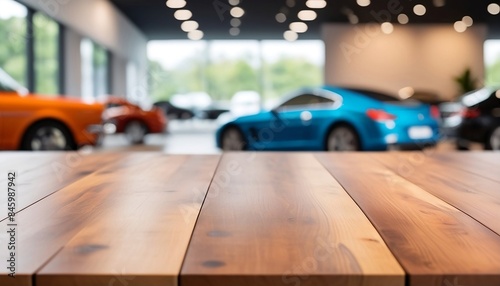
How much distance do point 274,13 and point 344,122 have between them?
969cm

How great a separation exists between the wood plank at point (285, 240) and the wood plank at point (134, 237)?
3 centimetres

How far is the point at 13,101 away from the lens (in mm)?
6789

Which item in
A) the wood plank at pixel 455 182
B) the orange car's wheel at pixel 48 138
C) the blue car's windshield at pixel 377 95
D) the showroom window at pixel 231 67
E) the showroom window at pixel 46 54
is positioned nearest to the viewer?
the wood plank at pixel 455 182

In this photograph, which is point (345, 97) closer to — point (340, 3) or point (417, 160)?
point (417, 160)

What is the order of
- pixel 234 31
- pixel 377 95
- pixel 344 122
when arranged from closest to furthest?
pixel 344 122, pixel 377 95, pixel 234 31

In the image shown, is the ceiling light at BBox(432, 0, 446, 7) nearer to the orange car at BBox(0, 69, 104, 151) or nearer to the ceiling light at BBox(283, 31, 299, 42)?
the ceiling light at BBox(283, 31, 299, 42)

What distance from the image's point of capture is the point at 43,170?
6.03ft

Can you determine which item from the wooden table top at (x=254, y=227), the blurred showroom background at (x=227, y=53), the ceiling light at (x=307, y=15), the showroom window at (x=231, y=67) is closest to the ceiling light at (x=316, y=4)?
the blurred showroom background at (x=227, y=53)

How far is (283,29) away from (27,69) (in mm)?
9929

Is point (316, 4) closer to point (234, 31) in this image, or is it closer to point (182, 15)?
point (182, 15)

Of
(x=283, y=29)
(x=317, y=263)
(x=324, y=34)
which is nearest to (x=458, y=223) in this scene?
(x=317, y=263)

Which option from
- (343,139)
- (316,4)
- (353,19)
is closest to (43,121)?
(343,139)

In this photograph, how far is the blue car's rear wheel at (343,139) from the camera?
7.52 m

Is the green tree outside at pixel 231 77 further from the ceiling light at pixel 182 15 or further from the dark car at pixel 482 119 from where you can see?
the dark car at pixel 482 119
